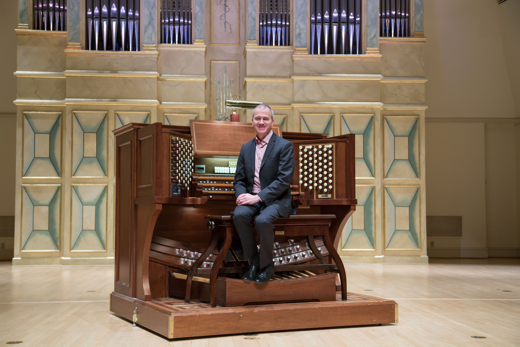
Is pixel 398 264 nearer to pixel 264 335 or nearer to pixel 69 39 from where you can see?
pixel 264 335

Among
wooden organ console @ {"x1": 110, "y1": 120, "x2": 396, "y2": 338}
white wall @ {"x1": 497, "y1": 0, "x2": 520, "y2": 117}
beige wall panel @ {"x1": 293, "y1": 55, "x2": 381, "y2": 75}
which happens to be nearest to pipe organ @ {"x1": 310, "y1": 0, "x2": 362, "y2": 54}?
beige wall panel @ {"x1": 293, "y1": 55, "x2": 381, "y2": 75}

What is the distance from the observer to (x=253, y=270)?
13.5ft

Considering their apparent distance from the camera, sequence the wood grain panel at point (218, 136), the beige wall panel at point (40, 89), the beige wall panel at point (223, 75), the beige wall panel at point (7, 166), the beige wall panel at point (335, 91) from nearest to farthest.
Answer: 1. the wood grain panel at point (218, 136)
2. the beige wall panel at point (40, 89)
3. the beige wall panel at point (335, 91)
4. the beige wall panel at point (223, 75)
5. the beige wall panel at point (7, 166)

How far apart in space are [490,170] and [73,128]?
25.8 feet

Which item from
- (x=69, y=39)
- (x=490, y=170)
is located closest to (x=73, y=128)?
(x=69, y=39)

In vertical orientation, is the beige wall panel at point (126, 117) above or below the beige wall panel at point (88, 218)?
above

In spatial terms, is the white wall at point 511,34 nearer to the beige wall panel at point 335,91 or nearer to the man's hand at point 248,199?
the beige wall panel at point 335,91

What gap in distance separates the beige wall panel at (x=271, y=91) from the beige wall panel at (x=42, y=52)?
316 centimetres

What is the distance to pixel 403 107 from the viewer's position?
9.36m

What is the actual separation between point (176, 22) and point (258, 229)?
20.9 ft


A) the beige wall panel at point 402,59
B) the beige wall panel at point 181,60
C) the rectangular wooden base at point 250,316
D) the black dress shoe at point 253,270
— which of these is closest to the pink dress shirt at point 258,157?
the black dress shoe at point 253,270

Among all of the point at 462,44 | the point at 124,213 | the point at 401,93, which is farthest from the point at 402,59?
the point at 124,213

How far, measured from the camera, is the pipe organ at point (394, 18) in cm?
963

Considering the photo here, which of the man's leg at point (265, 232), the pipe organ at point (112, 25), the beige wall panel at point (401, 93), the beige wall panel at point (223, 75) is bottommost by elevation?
the man's leg at point (265, 232)
